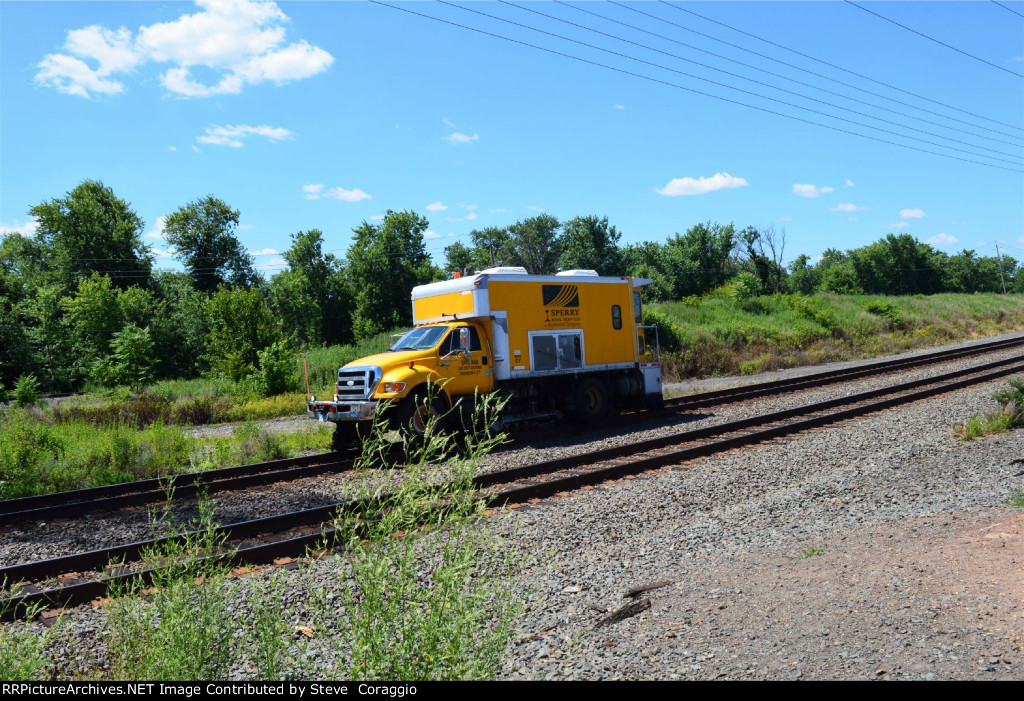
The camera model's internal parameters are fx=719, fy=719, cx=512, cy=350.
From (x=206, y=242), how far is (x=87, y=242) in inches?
430

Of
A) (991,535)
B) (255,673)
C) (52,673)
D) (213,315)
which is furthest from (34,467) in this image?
(213,315)

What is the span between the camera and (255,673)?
4527 millimetres

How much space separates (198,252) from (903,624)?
245 ft

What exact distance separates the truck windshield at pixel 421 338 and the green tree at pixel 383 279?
52122mm

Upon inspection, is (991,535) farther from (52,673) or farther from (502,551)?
(52,673)

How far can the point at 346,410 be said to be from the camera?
1311 cm

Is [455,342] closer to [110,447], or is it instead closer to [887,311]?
[110,447]

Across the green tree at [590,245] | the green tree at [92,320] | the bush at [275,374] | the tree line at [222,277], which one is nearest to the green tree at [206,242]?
the tree line at [222,277]

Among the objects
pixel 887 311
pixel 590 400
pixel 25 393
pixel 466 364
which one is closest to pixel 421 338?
pixel 466 364

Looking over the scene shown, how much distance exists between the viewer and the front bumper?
12867 mm

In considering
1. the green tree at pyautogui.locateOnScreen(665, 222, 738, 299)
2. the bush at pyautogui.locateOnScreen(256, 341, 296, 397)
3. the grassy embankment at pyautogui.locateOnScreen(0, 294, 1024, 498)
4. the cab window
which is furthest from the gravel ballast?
the green tree at pyautogui.locateOnScreen(665, 222, 738, 299)

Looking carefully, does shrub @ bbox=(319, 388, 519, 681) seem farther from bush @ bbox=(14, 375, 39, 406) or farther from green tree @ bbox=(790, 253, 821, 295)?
green tree @ bbox=(790, 253, 821, 295)

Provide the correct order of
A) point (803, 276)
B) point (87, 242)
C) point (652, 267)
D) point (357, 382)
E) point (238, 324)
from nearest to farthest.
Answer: point (357, 382), point (238, 324), point (87, 242), point (652, 267), point (803, 276)

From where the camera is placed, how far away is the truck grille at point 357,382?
13.2m
